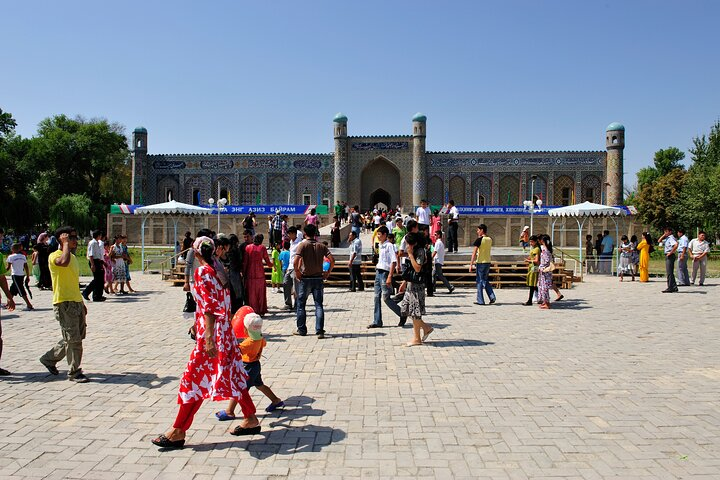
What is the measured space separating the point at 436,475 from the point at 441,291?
35.7 feet

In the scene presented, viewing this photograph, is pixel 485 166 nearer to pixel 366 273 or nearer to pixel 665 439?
pixel 366 273

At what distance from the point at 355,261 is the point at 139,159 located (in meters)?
39.1

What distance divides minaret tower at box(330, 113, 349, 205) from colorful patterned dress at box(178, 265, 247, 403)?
42201 millimetres

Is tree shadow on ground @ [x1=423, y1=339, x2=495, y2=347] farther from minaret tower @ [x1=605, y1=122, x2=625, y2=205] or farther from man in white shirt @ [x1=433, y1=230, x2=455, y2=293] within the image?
minaret tower @ [x1=605, y1=122, x2=625, y2=205]

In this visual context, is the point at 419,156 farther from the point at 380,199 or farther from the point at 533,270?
the point at 533,270

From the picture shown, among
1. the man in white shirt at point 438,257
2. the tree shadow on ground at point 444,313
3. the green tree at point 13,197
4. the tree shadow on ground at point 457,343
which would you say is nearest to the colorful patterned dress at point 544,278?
the tree shadow on ground at point 444,313

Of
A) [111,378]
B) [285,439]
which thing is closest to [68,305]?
[111,378]

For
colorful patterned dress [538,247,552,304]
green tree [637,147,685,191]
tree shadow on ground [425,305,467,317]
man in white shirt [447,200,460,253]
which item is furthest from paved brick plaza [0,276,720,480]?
green tree [637,147,685,191]

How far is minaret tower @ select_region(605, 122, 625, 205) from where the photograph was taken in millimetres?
45094

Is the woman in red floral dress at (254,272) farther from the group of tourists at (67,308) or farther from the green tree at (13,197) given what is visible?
the green tree at (13,197)

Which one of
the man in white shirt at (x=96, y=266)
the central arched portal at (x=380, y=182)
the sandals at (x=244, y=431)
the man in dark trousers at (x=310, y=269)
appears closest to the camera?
the sandals at (x=244, y=431)

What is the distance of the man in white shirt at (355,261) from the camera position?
13589 mm

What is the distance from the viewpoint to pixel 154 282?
55.0ft

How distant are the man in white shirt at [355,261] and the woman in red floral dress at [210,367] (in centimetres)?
919
